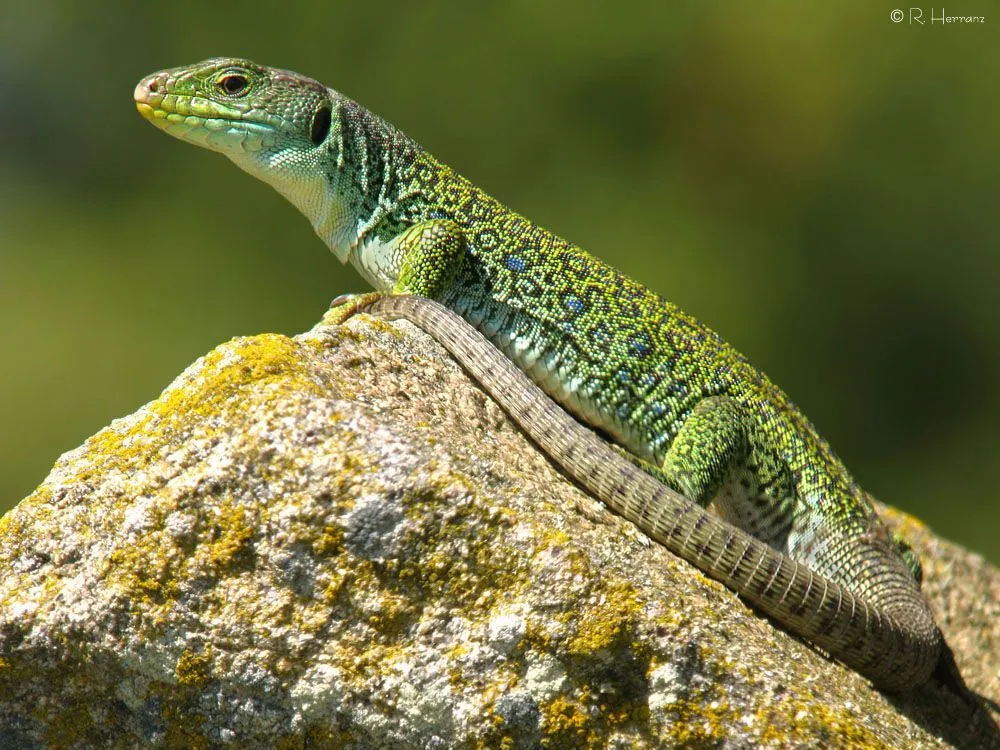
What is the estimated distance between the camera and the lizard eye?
5120mm

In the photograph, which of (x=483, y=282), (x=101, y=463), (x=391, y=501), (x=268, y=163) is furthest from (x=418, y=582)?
(x=268, y=163)

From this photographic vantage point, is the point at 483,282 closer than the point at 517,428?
No

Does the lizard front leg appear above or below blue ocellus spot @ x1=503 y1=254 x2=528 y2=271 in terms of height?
below

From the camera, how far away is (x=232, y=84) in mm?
5133

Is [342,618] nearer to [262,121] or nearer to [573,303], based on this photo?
[573,303]

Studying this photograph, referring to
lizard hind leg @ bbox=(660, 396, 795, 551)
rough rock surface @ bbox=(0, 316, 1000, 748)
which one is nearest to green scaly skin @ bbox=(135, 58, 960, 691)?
lizard hind leg @ bbox=(660, 396, 795, 551)

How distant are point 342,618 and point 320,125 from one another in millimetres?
2993

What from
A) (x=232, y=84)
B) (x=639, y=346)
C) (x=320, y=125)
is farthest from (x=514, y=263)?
(x=232, y=84)

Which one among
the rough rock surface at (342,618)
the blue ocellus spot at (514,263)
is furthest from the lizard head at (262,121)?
the rough rock surface at (342,618)

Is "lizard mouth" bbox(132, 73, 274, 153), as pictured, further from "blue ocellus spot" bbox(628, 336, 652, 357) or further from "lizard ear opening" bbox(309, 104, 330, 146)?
"blue ocellus spot" bbox(628, 336, 652, 357)

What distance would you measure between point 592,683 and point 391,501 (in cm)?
75

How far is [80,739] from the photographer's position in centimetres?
306

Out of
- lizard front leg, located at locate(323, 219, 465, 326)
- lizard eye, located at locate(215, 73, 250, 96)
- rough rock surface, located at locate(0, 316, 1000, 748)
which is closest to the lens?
rough rock surface, located at locate(0, 316, 1000, 748)

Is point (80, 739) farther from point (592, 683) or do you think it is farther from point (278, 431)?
point (592, 683)
